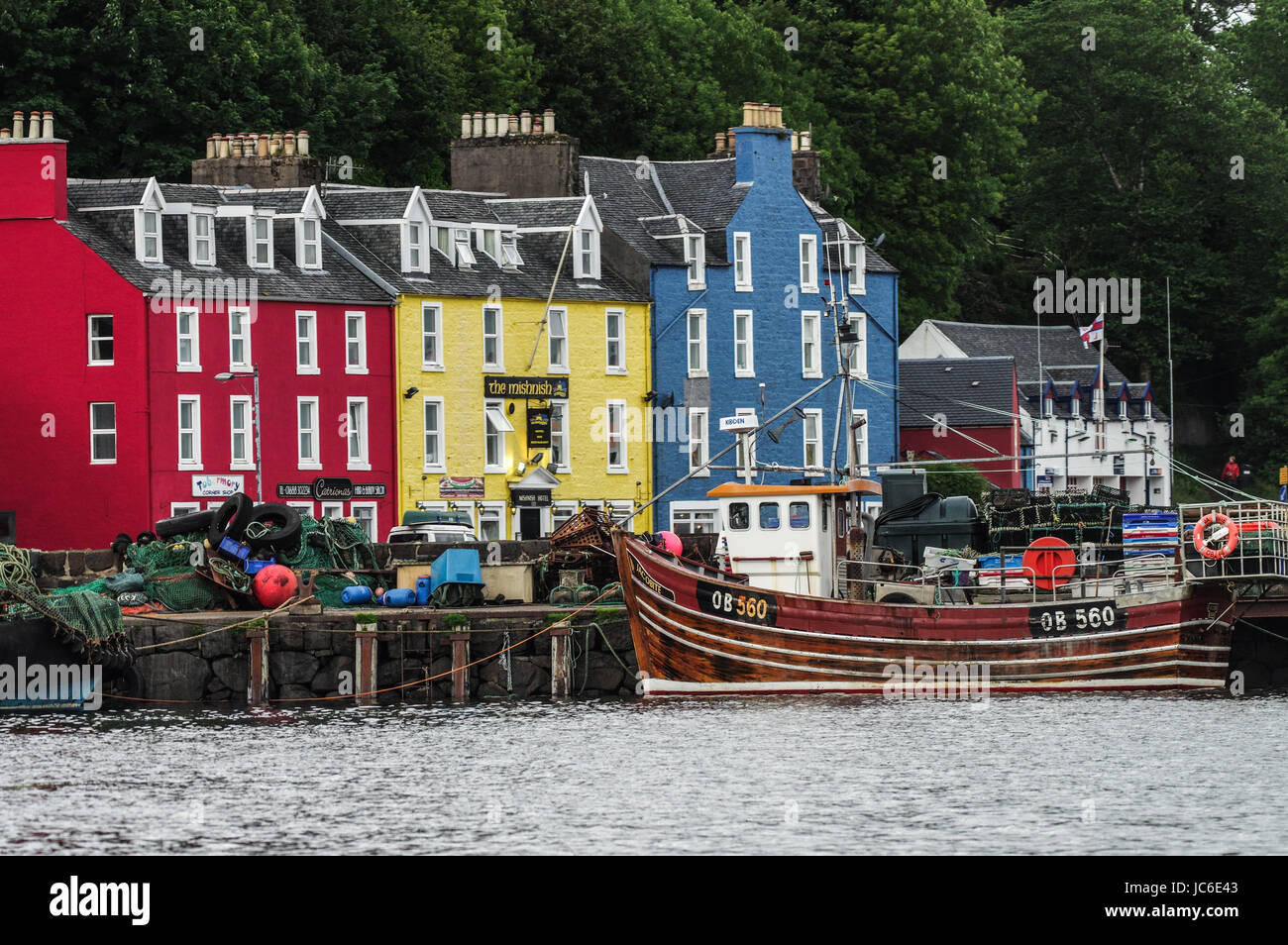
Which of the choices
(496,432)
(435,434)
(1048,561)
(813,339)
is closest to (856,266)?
(813,339)

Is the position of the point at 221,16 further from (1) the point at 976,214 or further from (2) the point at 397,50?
(1) the point at 976,214

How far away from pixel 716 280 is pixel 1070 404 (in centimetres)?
3225

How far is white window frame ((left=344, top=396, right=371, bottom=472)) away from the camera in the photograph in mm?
80875

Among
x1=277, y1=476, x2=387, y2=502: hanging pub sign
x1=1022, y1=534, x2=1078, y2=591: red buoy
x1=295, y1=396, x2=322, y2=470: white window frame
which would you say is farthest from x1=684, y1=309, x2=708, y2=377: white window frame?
x1=1022, y1=534, x2=1078, y2=591: red buoy

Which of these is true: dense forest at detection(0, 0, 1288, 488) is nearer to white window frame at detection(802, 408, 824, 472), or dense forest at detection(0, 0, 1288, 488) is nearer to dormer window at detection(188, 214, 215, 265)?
dormer window at detection(188, 214, 215, 265)

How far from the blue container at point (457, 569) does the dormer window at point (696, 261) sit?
32.3 meters

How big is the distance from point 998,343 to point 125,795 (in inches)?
3179

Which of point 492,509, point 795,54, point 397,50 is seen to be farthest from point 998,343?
point 492,509

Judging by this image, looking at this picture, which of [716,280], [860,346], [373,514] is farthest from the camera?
[860,346]

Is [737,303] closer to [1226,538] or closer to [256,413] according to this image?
[256,413]

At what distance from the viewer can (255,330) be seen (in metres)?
79.0

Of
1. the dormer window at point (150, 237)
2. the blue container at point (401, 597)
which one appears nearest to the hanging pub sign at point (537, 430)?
the dormer window at point (150, 237)

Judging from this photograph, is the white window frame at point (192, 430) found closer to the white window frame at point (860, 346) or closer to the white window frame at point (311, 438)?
the white window frame at point (311, 438)

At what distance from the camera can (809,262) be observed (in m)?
94.9
